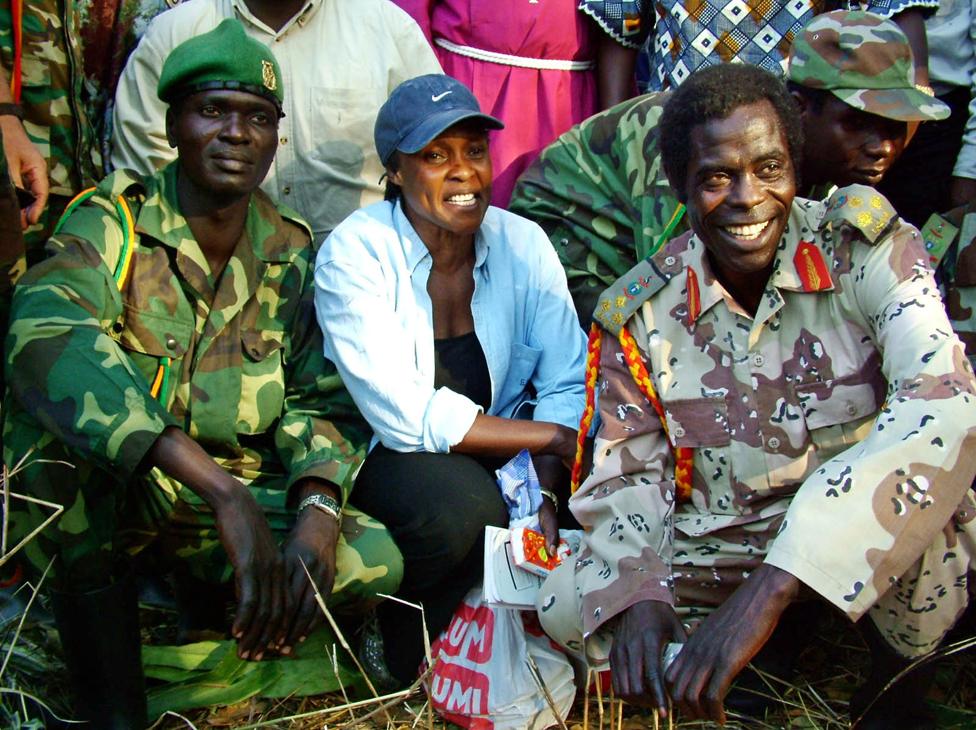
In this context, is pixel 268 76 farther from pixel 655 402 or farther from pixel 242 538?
pixel 655 402

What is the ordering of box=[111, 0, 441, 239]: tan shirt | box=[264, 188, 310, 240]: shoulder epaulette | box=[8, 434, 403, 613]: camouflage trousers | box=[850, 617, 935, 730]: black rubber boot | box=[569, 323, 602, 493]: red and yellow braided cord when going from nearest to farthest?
box=[850, 617, 935, 730]: black rubber boot → box=[8, 434, 403, 613]: camouflage trousers → box=[569, 323, 602, 493]: red and yellow braided cord → box=[264, 188, 310, 240]: shoulder epaulette → box=[111, 0, 441, 239]: tan shirt

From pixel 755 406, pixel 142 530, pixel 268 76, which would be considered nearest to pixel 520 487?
pixel 755 406

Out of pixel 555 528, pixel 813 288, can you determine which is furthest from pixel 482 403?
pixel 813 288

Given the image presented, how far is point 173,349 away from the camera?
123 inches

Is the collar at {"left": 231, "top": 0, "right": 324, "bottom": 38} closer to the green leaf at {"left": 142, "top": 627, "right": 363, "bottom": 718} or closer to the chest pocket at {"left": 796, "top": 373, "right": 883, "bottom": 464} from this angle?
the green leaf at {"left": 142, "top": 627, "right": 363, "bottom": 718}

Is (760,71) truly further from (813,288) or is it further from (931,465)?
(931,465)

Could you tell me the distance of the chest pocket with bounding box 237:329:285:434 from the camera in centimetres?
323

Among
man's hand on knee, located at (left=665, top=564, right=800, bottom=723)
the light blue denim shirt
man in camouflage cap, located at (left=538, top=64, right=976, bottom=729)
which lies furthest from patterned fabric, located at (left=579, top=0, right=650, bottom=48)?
man's hand on knee, located at (left=665, top=564, right=800, bottom=723)

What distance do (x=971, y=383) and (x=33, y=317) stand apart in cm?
220

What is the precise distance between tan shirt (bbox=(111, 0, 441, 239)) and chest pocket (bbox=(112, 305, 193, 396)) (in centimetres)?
96

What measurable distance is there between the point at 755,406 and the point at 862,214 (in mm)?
523

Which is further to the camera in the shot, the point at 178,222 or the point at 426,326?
the point at 426,326

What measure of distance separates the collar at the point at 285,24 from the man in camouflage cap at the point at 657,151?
37.9 inches

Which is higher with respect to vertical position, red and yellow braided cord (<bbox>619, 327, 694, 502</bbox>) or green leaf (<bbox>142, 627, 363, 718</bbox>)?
red and yellow braided cord (<bbox>619, 327, 694, 502</bbox>)
